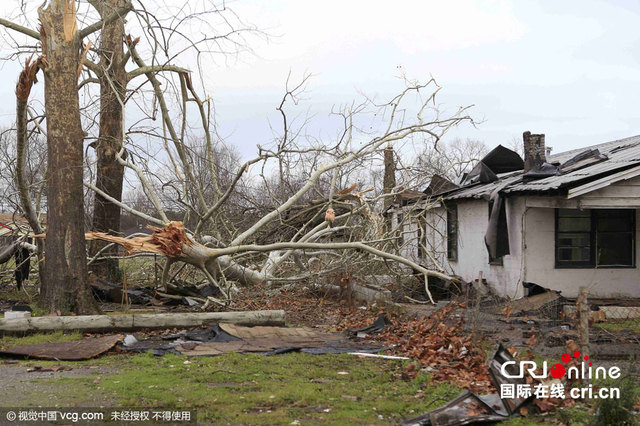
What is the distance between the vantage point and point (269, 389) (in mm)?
6293

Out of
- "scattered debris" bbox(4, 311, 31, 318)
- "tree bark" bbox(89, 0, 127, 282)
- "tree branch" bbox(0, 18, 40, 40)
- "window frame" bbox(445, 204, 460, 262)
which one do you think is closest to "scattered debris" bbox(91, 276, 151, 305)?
"tree bark" bbox(89, 0, 127, 282)

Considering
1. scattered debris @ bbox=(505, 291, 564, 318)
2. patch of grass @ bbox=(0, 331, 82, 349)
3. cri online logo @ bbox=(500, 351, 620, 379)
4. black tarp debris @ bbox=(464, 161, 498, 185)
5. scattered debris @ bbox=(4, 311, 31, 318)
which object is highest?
black tarp debris @ bbox=(464, 161, 498, 185)

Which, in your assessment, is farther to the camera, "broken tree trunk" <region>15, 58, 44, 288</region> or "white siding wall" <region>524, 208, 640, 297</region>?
"white siding wall" <region>524, 208, 640, 297</region>

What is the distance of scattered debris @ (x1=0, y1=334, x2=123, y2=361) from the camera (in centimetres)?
800

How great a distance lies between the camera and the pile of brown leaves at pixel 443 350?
6496 millimetres

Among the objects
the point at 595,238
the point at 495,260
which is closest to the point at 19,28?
the point at 495,260

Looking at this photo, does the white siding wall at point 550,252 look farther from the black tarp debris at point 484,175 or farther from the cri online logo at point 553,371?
the cri online logo at point 553,371

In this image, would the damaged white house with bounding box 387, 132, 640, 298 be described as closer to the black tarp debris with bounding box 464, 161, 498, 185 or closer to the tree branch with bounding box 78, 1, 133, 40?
the black tarp debris with bounding box 464, 161, 498, 185

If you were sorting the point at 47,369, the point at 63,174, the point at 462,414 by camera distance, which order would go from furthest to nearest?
the point at 63,174 < the point at 47,369 < the point at 462,414

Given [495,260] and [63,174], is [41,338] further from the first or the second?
[495,260]

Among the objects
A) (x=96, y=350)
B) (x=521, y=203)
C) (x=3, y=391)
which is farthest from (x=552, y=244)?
(x=3, y=391)

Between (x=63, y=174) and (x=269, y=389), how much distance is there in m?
5.93

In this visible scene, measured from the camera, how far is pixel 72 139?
34.5 feet

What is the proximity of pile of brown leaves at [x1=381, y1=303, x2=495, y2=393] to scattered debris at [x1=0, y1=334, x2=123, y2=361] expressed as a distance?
12.4ft
